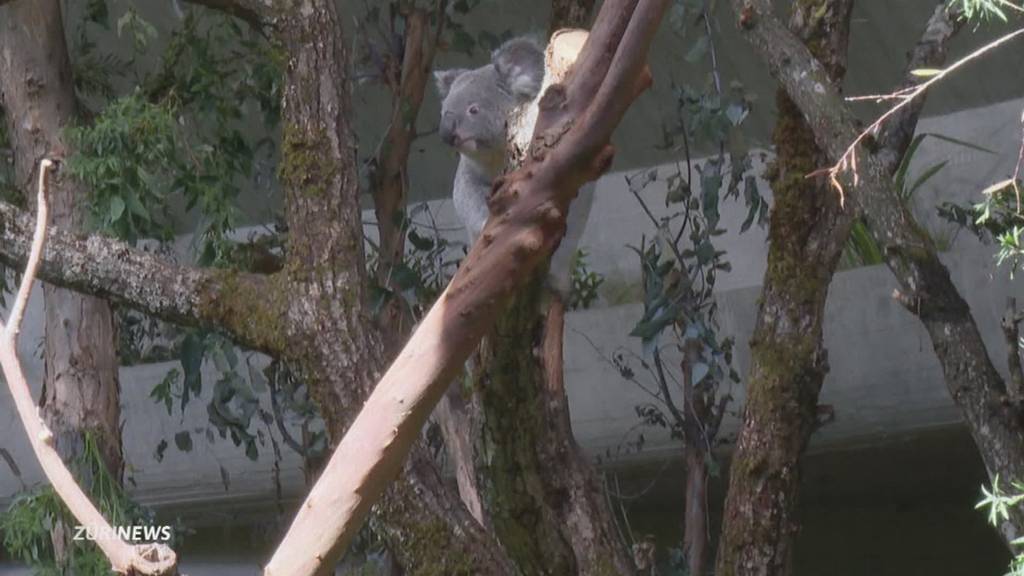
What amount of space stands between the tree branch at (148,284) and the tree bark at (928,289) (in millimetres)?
1071

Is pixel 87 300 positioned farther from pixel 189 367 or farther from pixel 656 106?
pixel 656 106

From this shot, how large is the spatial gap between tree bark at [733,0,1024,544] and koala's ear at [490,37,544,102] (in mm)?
1016

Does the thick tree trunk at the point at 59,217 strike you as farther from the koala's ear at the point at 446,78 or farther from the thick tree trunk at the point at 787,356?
the thick tree trunk at the point at 787,356

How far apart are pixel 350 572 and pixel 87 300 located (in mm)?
Result: 1146

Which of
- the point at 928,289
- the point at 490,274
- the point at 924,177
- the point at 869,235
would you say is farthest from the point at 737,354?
the point at 490,274

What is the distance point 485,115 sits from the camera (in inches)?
146

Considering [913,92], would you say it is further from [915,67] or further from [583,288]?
[583,288]

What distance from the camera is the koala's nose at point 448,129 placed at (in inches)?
148

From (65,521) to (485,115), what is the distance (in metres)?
1.52

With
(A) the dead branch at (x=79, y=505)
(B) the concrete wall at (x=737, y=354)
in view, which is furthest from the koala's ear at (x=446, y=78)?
(A) the dead branch at (x=79, y=505)

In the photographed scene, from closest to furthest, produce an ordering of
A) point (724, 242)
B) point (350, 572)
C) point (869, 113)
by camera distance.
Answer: point (350, 572), point (869, 113), point (724, 242)

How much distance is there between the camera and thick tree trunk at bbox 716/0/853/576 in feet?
8.90

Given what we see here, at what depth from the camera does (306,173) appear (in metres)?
2.56

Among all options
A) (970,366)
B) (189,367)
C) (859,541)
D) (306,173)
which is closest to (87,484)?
(189,367)
